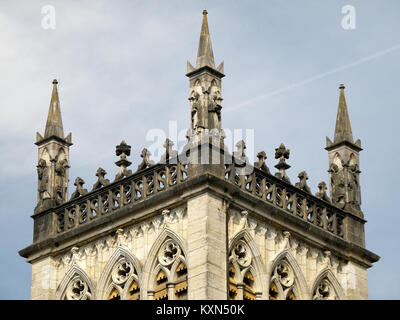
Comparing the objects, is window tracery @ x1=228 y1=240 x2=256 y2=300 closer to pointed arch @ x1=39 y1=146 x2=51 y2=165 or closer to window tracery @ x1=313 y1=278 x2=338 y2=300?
window tracery @ x1=313 y1=278 x2=338 y2=300

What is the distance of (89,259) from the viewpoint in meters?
61.6

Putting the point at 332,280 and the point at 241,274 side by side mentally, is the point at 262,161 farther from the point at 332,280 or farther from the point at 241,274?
the point at 332,280

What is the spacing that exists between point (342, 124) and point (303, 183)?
2.57 m

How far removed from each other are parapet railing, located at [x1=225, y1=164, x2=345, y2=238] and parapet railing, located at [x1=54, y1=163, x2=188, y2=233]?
1.43 meters

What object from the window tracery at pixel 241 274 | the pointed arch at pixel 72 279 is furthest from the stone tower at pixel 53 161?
the window tracery at pixel 241 274

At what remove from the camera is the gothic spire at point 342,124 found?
64.3 meters

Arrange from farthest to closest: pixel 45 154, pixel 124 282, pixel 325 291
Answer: pixel 45 154
pixel 325 291
pixel 124 282

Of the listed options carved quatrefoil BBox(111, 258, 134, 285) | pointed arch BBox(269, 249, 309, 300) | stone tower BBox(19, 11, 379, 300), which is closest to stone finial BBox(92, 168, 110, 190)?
stone tower BBox(19, 11, 379, 300)

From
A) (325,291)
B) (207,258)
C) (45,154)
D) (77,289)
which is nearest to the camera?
(207,258)

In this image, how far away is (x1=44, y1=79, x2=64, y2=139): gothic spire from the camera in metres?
64.1

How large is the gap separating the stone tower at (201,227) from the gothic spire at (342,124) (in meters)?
0.21

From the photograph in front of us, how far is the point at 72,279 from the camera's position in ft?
203

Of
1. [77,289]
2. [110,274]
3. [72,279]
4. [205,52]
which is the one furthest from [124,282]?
[205,52]
